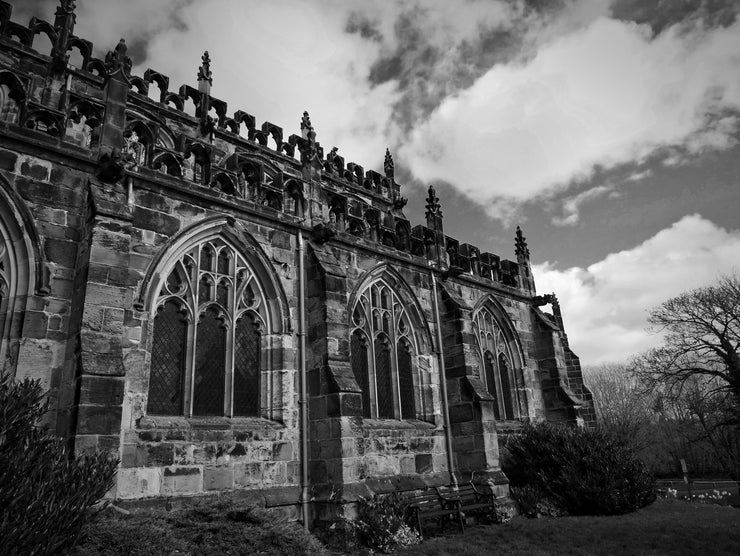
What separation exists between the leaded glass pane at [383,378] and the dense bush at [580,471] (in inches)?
164

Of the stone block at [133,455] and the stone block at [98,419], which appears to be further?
the stone block at [133,455]

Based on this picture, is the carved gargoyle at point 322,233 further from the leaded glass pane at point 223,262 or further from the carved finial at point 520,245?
the carved finial at point 520,245

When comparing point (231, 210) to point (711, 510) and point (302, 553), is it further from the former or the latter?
point (711, 510)

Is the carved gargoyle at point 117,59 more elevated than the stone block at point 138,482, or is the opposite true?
the carved gargoyle at point 117,59

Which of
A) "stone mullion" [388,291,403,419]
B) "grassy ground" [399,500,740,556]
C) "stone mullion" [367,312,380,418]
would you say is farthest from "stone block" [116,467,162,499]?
"stone mullion" [388,291,403,419]

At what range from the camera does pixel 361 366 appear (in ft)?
43.7

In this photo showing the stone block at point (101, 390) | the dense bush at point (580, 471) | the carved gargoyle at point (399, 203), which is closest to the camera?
the stone block at point (101, 390)

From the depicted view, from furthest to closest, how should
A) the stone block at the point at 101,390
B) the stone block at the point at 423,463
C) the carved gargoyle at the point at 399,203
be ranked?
1. the carved gargoyle at the point at 399,203
2. the stone block at the point at 423,463
3. the stone block at the point at 101,390

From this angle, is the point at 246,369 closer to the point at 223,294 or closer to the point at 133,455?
the point at 223,294

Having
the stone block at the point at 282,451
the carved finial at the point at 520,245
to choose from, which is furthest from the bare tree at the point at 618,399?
the stone block at the point at 282,451

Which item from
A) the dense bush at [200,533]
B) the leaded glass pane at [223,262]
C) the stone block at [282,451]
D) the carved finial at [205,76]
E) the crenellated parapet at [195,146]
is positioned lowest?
the dense bush at [200,533]

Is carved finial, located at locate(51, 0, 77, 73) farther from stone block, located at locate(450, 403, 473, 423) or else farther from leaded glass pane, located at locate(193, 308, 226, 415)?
stone block, located at locate(450, 403, 473, 423)

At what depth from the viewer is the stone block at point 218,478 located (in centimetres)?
945

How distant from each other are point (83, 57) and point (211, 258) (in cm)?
1005
